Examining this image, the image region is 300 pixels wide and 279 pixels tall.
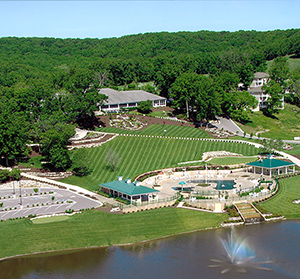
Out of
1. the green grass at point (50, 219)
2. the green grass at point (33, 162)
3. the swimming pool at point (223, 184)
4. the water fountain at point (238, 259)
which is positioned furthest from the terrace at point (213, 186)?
the green grass at point (33, 162)

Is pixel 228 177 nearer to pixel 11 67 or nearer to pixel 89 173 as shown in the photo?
pixel 89 173

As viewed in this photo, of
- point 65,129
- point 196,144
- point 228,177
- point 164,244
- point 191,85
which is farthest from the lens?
point 191,85

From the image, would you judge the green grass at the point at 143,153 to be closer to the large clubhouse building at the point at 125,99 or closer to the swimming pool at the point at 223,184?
the swimming pool at the point at 223,184

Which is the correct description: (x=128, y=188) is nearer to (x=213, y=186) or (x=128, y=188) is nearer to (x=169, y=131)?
(x=213, y=186)

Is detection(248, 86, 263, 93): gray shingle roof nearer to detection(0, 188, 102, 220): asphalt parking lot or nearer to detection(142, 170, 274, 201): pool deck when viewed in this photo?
detection(142, 170, 274, 201): pool deck

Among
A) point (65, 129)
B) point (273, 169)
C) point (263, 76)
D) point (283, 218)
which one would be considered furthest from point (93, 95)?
point (263, 76)
